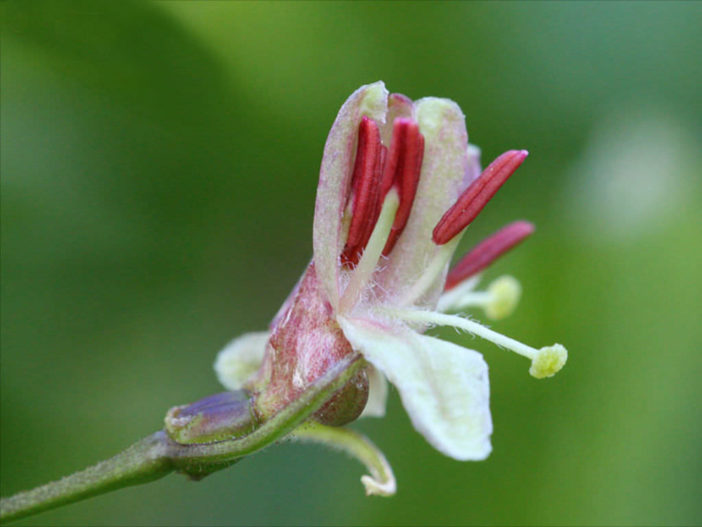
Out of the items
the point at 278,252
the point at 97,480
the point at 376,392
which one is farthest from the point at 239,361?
the point at 278,252

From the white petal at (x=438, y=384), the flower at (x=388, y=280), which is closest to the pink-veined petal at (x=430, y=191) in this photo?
the flower at (x=388, y=280)

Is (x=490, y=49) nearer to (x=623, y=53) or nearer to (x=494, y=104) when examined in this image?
(x=494, y=104)

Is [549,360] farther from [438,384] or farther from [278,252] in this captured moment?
[278,252]

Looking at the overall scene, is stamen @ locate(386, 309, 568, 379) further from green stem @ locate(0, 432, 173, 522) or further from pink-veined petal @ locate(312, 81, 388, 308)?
green stem @ locate(0, 432, 173, 522)

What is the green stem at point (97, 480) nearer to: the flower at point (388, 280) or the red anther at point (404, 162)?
the flower at point (388, 280)

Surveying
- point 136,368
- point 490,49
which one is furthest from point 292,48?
point 136,368

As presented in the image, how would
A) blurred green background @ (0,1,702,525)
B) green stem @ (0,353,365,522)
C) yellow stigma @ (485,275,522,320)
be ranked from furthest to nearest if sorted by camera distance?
blurred green background @ (0,1,702,525) → yellow stigma @ (485,275,522,320) → green stem @ (0,353,365,522)

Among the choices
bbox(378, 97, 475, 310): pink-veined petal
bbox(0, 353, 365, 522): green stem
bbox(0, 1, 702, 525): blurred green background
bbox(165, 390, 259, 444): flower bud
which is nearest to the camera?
bbox(0, 353, 365, 522): green stem

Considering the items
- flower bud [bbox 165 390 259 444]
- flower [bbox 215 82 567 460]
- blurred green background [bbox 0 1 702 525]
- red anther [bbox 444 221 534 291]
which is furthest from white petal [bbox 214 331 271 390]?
blurred green background [bbox 0 1 702 525]

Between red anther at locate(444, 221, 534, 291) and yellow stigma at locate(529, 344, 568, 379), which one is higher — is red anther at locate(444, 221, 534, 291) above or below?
above
